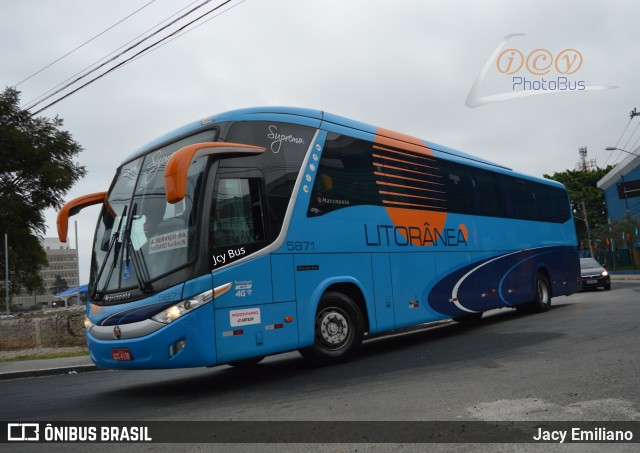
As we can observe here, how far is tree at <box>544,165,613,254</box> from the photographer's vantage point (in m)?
70.1

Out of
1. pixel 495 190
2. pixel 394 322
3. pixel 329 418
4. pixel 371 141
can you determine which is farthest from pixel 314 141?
pixel 495 190

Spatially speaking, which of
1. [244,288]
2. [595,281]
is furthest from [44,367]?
[595,281]

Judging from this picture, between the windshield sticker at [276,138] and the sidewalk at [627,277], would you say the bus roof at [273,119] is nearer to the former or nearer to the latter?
the windshield sticker at [276,138]

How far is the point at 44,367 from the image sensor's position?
11.7 m

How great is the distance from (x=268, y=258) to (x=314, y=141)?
2.07 meters

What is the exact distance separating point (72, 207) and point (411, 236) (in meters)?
5.54

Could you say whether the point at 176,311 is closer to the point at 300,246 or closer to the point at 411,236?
the point at 300,246

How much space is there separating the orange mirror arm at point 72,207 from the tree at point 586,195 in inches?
2658

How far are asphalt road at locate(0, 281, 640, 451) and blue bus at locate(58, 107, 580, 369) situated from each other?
0.51m

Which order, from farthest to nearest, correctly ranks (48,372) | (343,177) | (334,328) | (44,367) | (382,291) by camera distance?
(44,367)
(48,372)
(382,291)
(343,177)
(334,328)

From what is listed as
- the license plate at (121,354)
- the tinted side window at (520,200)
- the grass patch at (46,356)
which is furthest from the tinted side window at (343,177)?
the grass patch at (46,356)

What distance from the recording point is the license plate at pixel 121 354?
21.7 feet

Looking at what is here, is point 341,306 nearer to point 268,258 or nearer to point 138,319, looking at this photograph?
point 268,258

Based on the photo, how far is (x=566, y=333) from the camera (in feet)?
32.1
